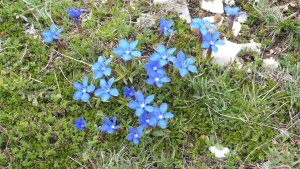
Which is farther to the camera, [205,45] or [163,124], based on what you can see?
[205,45]

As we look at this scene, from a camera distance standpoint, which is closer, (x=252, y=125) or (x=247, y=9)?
(x=252, y=125)

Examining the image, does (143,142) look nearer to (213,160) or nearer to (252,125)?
(213,160)

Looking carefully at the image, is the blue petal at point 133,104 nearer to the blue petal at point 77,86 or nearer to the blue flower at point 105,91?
the blue flower at point 105,91

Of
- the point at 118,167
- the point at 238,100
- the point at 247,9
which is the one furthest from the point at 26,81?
the point at 247,9

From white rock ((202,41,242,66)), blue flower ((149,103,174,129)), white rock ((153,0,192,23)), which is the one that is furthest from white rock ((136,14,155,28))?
blue flower ((149,103,174,129))

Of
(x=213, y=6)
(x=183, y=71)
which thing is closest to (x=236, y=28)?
(x=213, y=6)

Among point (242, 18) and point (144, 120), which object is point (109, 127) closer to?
point (144, 120)
